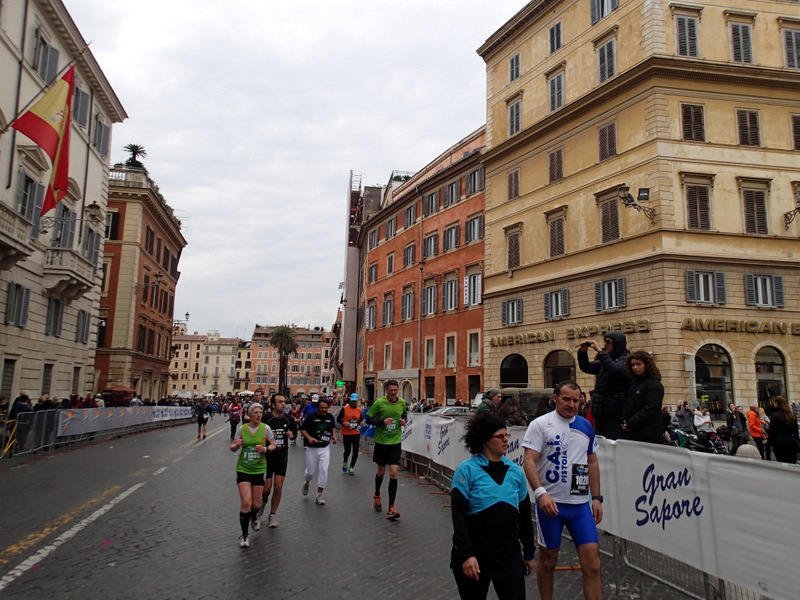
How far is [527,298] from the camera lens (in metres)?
30.9

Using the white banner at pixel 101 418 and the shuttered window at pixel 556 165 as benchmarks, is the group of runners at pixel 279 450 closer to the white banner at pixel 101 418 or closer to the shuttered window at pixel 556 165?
the white banner at pixel 101 418

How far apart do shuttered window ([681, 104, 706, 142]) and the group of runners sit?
20.0 meters

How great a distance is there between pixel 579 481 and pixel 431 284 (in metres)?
36.8

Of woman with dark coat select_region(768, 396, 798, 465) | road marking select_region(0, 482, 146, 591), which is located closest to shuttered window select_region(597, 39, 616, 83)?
woman with dark coat select_region(768, 396, 798, 465)

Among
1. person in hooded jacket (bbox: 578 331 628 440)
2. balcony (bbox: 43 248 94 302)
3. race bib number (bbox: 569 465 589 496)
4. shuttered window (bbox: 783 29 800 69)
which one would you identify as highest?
shuttered window (bbox: 783 29 800 69)

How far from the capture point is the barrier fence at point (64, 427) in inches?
669

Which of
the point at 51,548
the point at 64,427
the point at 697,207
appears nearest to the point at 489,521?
the point at 51,548

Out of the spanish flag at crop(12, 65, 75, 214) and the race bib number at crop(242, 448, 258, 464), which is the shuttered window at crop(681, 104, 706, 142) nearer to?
the spanish flag at crop(12, 65, 75, 214)

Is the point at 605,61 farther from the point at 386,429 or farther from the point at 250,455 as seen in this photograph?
the point at 250,455

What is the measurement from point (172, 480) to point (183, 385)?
478 ft

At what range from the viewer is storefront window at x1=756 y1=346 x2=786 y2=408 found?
23219 millimetres

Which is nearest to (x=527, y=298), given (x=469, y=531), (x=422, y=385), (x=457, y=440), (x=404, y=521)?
(x=422, y=385)

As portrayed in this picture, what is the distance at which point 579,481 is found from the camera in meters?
4.98

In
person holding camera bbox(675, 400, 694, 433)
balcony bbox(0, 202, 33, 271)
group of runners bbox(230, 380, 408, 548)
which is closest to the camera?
group of runners bbox(230, 380, 408, 548)
